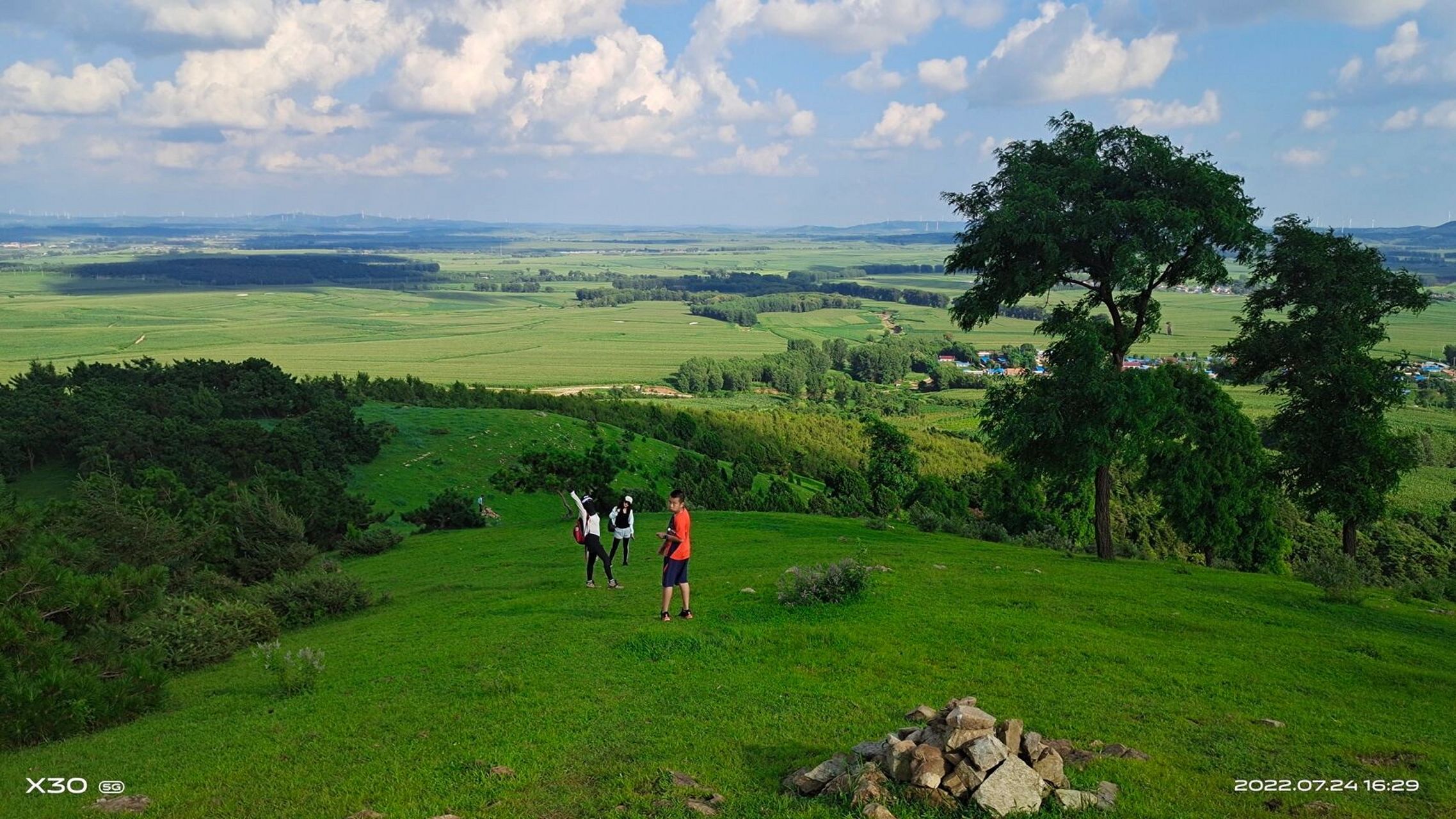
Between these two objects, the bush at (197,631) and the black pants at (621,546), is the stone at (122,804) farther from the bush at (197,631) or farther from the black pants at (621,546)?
the black pants at (621,546)

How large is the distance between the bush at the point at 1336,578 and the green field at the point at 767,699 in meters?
0.49

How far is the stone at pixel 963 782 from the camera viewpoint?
29.2 ft

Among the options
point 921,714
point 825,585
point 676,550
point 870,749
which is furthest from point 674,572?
point 870,749

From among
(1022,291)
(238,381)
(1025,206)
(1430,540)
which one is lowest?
(1430,540)

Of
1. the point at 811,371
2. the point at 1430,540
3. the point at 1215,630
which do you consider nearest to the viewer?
the point at 1215,630

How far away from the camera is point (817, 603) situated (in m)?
18.5

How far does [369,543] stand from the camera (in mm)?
40281

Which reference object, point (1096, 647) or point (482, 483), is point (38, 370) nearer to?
point (482, 483)

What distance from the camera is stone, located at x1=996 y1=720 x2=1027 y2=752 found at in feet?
30.6

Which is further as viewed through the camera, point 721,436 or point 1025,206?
point 721,436

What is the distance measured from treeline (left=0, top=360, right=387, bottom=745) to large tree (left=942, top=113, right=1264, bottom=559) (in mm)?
23349

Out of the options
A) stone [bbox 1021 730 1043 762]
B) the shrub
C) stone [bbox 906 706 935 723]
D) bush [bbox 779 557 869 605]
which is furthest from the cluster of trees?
the shrub

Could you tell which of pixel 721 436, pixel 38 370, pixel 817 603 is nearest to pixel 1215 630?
pixel 817 603

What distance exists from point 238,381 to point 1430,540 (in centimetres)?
10860
